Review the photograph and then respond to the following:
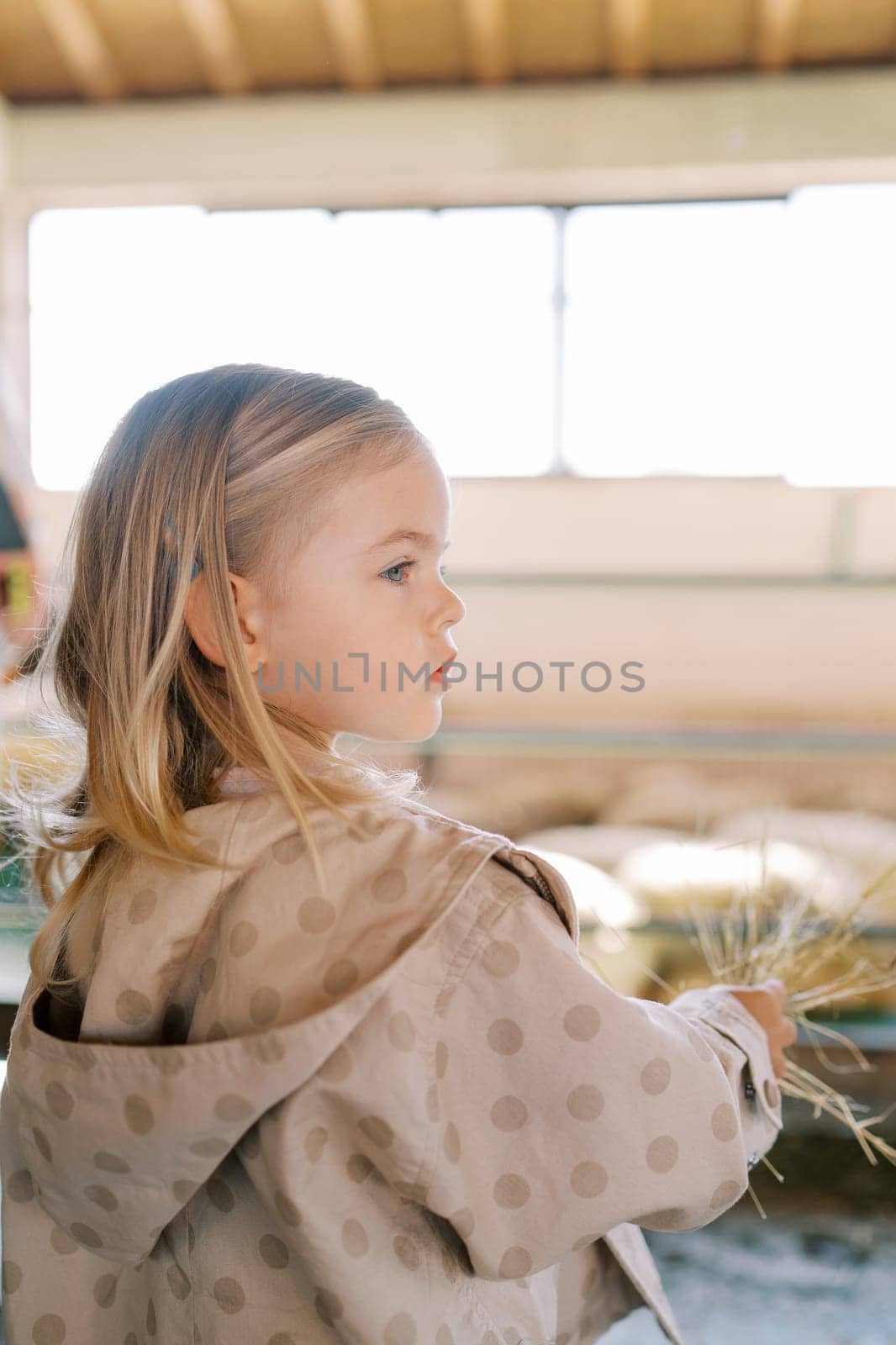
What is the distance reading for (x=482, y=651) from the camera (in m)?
2.43

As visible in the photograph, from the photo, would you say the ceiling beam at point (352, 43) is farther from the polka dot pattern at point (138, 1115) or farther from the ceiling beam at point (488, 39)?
the polka dot pattern at point (138, 1115)

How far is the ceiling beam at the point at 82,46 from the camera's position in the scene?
172cm

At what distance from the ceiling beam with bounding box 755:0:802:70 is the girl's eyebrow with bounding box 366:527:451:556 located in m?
1.64

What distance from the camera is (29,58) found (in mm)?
1842

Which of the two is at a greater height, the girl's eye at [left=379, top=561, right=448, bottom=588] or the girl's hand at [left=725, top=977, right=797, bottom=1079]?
the girl's eye at [left=379, top=561, right=448, bottom=588]

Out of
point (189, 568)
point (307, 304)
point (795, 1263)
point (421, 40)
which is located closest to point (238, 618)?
point (189, 568)

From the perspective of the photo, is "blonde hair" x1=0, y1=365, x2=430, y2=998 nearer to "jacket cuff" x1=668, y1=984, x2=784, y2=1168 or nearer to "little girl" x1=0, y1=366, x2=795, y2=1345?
"little girl" x1=0, y1=366, x2=795, y2=1345

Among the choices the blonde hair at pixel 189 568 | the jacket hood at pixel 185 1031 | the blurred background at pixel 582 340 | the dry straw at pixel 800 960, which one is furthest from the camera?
the blurred background at pixel 582 340

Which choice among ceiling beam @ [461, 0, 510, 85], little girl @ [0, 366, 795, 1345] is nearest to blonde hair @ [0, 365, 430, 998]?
little girl @ [0, 366, 795, 1345]

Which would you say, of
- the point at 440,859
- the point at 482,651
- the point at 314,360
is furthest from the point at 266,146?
the point at 440,859

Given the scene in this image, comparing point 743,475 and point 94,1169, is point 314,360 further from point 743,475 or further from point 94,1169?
point 94,1169

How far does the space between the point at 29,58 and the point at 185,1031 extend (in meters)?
1.84

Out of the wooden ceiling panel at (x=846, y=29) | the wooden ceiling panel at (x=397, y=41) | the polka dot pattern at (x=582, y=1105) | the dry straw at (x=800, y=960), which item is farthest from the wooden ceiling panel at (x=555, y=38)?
the polka dot pattern at (x=582, y=1105)

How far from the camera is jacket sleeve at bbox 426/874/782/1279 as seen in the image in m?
0.44
